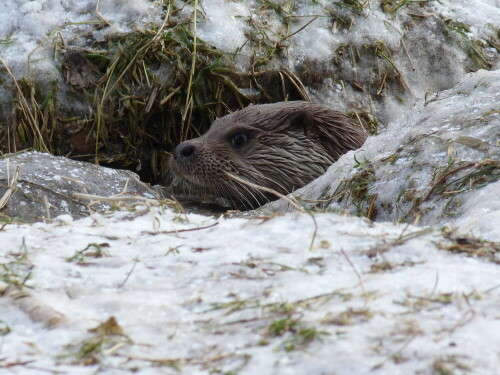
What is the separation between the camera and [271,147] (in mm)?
6219

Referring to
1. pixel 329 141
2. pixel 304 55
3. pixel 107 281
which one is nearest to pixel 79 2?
pixel 304 55

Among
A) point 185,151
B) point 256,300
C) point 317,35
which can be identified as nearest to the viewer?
point 256,300

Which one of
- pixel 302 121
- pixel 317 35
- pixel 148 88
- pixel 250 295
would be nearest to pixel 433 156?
pixel 302 121

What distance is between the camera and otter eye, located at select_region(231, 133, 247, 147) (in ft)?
20.0

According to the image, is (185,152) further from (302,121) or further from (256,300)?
(256,300)

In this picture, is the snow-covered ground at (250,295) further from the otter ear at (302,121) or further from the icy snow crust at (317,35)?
the icy snow crust at (317,35)

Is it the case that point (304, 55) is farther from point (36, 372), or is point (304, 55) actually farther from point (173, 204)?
point (36, 372)

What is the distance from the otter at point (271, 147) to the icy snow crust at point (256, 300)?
299cm

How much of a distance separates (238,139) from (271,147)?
9.6 inches

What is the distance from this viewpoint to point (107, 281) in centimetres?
253

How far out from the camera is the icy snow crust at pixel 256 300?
197 cm

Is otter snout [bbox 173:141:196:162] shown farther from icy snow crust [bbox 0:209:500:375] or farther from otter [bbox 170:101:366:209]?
icy snow crust [bbox 0:209:500:375]

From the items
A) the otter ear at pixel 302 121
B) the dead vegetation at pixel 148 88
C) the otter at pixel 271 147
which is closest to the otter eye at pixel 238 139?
the otter at pixel 271 147

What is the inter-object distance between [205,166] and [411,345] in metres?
4.02
